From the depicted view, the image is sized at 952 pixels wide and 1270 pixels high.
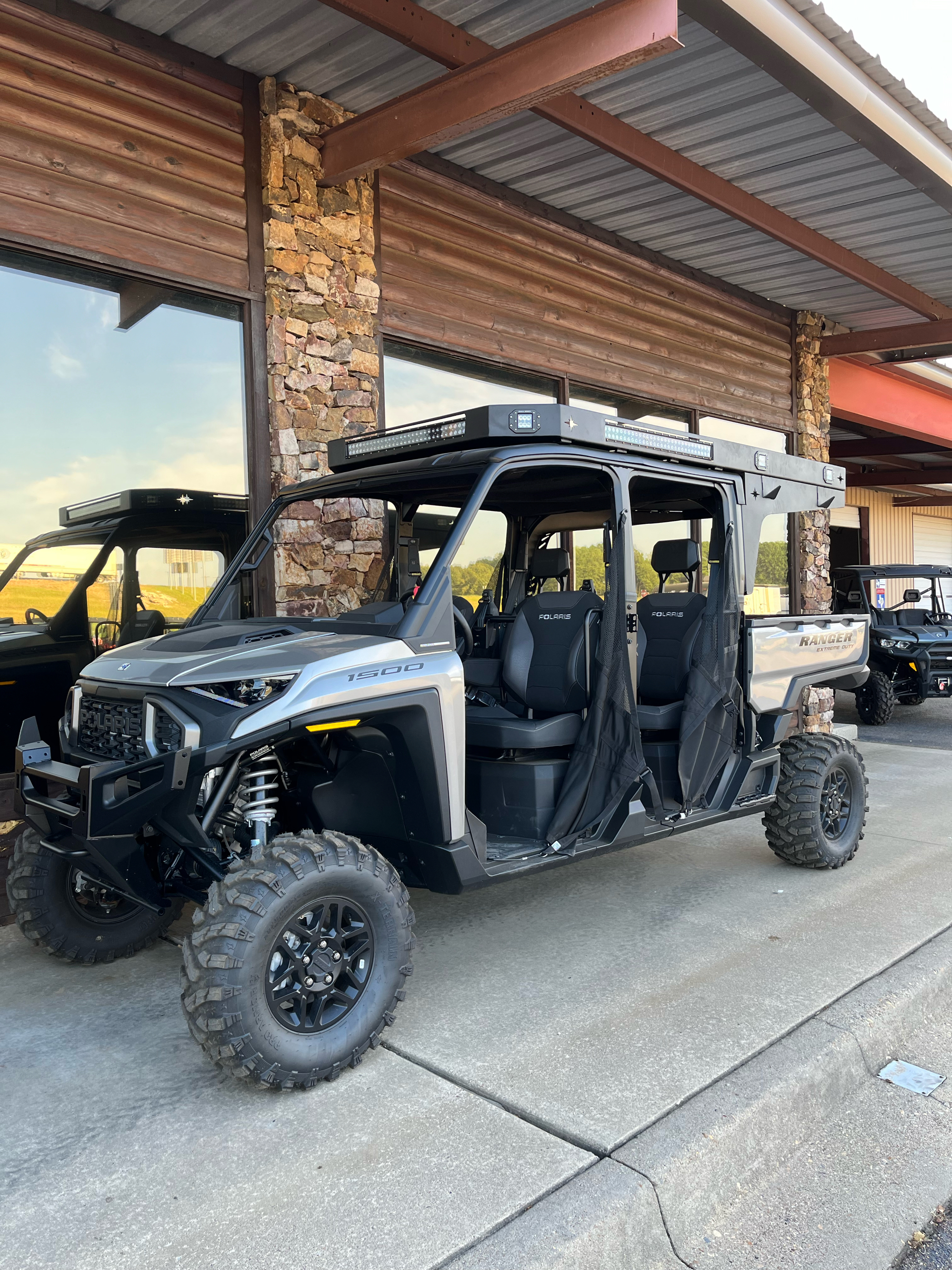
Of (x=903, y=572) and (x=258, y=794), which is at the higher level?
(x=903, y=572)

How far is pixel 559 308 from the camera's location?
7922 millimetres

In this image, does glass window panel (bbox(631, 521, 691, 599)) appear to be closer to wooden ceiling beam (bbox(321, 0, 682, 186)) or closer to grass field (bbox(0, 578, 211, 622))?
wooden ceiling beam (bbox(321, 0, 682, 186))

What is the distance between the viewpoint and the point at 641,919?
459 cm

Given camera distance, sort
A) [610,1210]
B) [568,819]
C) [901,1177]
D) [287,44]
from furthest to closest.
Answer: [287,44]
[568,819]
[901,1177]
[610,1210]

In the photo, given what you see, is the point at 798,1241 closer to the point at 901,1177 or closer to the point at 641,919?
the point at 901,1177

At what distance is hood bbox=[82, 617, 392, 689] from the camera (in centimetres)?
315

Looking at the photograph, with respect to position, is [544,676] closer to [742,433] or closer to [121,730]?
[121,730]

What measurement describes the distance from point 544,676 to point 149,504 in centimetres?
263

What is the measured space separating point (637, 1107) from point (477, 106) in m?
4.63

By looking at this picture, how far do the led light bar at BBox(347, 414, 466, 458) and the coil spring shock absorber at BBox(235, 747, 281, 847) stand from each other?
1.42m

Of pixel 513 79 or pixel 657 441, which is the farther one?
pixel 513 79

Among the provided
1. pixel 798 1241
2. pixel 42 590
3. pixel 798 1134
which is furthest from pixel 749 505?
pixel 42 590

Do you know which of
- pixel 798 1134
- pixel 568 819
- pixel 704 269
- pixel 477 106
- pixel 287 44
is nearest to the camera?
pixel 798 1134

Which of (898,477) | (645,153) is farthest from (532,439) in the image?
(898,477)
